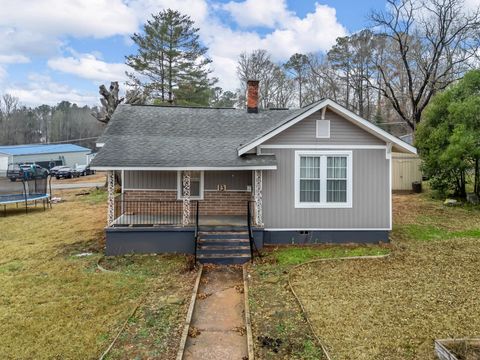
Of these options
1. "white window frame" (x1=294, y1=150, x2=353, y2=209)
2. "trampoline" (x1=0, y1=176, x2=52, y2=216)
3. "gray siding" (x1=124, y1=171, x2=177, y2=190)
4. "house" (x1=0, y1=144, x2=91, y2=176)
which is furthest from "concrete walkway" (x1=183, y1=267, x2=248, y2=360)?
"house" (x1=0, y1=144, x2=91, y2=176)

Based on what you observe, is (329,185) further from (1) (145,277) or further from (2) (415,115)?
(2) (415,115)

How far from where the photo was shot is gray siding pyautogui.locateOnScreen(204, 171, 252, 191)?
12422 millimetres

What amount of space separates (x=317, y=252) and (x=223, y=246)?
2755 millimetres

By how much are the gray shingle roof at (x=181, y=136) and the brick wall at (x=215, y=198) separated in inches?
69.7

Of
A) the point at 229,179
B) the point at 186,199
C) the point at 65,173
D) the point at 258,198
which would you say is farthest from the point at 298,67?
the point at 186,199

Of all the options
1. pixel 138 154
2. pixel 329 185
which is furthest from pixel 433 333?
pixel 138 154

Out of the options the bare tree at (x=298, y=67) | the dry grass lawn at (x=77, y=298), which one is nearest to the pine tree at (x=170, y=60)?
the bare tree at (x=298, y=67)

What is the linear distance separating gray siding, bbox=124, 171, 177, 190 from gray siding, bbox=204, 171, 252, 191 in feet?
3.96

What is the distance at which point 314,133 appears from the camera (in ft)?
35.6

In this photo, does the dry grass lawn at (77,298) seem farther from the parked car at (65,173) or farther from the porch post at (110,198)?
the parked car at (65,173)

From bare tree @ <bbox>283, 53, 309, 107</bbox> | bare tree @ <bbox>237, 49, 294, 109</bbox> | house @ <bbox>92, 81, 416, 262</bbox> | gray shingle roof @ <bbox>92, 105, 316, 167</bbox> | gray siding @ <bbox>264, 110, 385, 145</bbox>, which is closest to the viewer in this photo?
house @ <bbox>92, 81, 416, 262</bbox>

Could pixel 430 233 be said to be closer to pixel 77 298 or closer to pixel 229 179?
pixel 229 179

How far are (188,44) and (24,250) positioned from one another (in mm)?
28181

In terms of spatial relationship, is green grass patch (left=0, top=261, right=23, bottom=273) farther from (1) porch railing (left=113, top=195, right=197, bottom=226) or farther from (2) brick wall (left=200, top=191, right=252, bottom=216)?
(2) brick wall (left=200, top=191, right=252, bottom=216)
